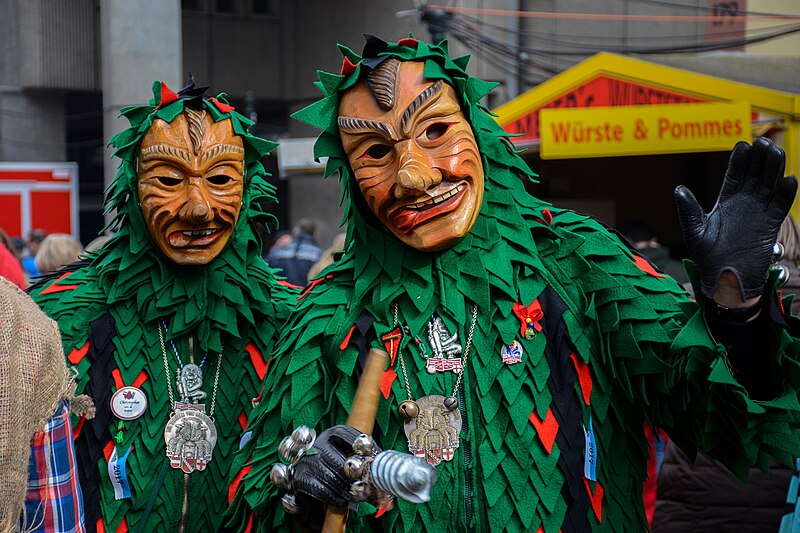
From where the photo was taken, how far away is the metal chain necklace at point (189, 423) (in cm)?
350

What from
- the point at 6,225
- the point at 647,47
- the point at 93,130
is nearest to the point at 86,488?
the point at 6,225

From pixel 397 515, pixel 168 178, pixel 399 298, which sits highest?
pixel 168 178

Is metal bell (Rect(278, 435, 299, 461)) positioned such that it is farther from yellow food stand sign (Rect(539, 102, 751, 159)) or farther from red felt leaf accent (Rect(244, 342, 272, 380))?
yellow food stand sign (Rect(539, 102, 751, 159))

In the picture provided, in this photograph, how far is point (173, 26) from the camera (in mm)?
14070

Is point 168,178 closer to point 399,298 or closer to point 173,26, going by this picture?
point 399,298

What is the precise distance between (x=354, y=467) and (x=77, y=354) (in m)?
1.65

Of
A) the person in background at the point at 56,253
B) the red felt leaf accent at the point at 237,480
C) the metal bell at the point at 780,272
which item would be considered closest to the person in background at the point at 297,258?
the person in background at the point at 56,253

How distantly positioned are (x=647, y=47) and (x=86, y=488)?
13891 mm

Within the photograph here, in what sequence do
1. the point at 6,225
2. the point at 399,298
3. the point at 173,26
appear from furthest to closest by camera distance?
1. the point at 173,26
2. the point at 6,225
3. the point at 399,298

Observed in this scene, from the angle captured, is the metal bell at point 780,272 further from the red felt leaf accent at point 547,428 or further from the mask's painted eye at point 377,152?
the mask's painted eye at point 377,152

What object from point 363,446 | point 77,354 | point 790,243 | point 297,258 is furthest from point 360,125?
point 297,258

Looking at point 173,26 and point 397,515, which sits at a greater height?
point 173,26

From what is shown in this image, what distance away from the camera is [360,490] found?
7.11 ft

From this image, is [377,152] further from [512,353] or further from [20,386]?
[20,386]
